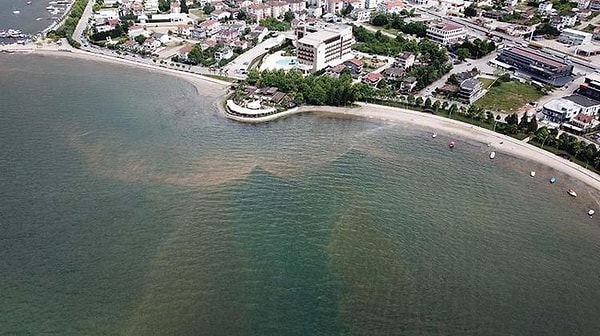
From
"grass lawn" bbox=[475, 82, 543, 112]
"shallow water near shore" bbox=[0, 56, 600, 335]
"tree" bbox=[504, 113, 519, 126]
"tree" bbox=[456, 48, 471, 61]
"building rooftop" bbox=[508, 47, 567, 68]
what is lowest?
"shallow water near shore" bbox=[0, 56, 600, 335]

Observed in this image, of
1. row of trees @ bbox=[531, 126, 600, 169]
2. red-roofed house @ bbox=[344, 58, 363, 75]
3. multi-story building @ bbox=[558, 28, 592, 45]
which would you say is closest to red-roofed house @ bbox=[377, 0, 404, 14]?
multi-story building @ bbox=[558, 28, 592, 45]

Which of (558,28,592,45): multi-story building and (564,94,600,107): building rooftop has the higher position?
(558,28,592,45): multi-story building

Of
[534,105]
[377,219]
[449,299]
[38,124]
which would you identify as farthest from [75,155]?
[534,105]

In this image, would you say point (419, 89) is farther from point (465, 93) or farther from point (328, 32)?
point (328, 32)

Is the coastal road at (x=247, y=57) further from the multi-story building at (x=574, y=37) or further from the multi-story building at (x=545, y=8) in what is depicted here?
the multi-story building at (x=545, y=8)

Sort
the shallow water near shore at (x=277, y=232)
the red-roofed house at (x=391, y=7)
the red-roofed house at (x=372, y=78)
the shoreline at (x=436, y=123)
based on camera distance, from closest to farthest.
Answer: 1. the shallow water near shore at (x=277, y=232)
2. the shoreline at (x=436, y=123)
3. the red-roofed house at (x=372, y=78)
4. the red-roofed house at (x=391, y=7)

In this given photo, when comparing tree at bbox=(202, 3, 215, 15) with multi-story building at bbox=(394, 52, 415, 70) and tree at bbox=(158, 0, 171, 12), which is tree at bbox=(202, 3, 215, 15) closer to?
tree at bbox=(158, 0, 171, 12)

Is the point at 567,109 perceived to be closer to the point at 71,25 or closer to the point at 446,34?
the point at 446,34

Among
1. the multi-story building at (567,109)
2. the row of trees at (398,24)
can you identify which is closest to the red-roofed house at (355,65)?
the row of trees at (398,24)
